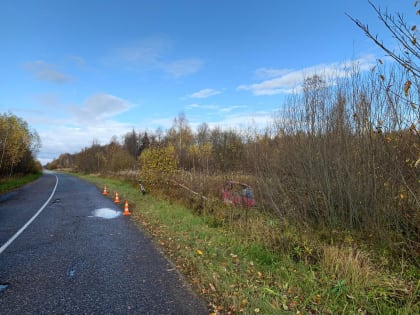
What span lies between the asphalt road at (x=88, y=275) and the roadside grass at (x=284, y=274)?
43 cm

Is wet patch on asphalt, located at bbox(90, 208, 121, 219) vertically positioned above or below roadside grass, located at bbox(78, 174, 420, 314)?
below

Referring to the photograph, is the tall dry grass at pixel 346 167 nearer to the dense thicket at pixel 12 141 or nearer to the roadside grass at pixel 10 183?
the roadside grass at pixel 10 183

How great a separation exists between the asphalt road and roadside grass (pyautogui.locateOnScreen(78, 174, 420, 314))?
1.40 ft

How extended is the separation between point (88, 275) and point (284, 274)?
11.1ft

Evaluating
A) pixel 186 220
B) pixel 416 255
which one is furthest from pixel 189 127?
pixel 416 255

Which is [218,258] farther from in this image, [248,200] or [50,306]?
[248,200]

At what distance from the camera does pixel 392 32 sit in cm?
246

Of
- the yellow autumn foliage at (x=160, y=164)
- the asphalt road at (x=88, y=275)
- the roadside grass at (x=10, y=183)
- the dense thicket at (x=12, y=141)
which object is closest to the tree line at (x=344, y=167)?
the asphalt road at (x=88, y=275)

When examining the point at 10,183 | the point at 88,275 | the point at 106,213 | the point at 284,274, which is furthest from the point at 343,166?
the point at 10,183

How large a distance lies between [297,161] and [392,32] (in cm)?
527

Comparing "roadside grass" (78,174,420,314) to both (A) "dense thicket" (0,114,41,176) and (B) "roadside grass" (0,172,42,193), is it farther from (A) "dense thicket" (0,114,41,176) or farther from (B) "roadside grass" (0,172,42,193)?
(A) "dense thicket" (0,114,41,176)

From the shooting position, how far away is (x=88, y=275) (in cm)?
492

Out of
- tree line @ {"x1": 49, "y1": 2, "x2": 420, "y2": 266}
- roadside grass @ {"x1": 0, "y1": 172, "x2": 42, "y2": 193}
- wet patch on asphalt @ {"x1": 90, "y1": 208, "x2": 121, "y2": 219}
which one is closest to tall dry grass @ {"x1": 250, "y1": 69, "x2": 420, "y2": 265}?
tree line @ {"x1": 49, "y1": 2, "x2": 420, "y2": 266}

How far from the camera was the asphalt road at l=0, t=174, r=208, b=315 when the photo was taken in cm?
383
